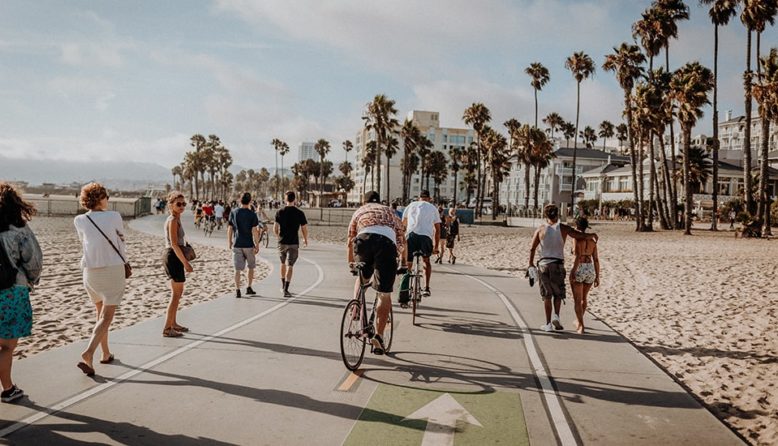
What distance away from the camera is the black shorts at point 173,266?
25.7 ft

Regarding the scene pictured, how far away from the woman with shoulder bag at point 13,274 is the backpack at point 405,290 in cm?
551

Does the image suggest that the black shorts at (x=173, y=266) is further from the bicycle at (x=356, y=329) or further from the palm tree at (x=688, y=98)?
the palm tree at (x=688, y=98)

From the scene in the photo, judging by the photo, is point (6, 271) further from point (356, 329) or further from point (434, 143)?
point (434, 143)

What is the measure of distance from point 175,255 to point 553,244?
5696 millimetres

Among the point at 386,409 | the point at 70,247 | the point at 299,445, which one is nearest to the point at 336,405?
the point at 386,409

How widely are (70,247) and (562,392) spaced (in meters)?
24.2

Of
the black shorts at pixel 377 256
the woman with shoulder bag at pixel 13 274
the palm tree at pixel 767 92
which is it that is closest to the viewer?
the woman with shoulder bag at pixel 13 274

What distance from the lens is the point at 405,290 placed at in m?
9.55

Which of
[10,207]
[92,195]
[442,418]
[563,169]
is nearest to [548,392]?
[442,418]

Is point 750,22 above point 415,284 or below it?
above

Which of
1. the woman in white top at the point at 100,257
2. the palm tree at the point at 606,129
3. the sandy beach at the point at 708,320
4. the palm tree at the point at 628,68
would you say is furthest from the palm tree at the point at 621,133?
the woman in white top at the point at 100,257

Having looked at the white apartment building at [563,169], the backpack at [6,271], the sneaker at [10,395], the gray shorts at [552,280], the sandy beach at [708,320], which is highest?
the white apartment building at [563,169]

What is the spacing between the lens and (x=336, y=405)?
5379mm

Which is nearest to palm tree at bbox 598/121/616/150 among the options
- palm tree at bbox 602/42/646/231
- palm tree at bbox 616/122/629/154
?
palm tree at bbox 616/122/629/154
